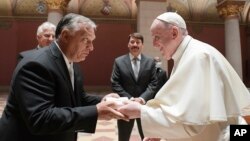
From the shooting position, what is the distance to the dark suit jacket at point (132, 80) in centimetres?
432

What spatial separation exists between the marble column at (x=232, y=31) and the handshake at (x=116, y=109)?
11.5 m

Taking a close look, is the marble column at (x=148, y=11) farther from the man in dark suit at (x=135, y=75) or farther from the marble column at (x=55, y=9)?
the man in dark suit at (x=135, y=75)

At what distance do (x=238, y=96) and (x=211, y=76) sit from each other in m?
0.37

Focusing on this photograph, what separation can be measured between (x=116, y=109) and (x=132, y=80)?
2.31 metres

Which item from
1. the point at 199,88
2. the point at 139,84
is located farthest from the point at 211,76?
the point at 139,84

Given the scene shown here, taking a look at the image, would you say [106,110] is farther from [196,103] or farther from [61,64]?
[196,103]

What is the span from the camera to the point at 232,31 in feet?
43.2

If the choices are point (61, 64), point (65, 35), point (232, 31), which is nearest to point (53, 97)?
point (61, 64)

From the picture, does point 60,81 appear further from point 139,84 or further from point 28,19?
point 28,19

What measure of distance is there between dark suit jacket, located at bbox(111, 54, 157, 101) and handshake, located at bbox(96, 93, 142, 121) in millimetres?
1999

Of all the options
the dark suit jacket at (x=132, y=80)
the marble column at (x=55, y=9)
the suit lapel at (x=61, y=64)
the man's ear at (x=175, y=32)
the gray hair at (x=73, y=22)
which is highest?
the marble column at (x=55, y=9)

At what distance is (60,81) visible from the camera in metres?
1.88

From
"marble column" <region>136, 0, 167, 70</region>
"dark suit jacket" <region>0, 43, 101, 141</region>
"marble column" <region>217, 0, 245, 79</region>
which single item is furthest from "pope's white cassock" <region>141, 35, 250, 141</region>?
"marble column" <region>217, 0, 245, 79</region>

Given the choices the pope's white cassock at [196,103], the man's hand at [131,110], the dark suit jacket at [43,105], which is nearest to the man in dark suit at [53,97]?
the dark suit jacket at [43,105]
